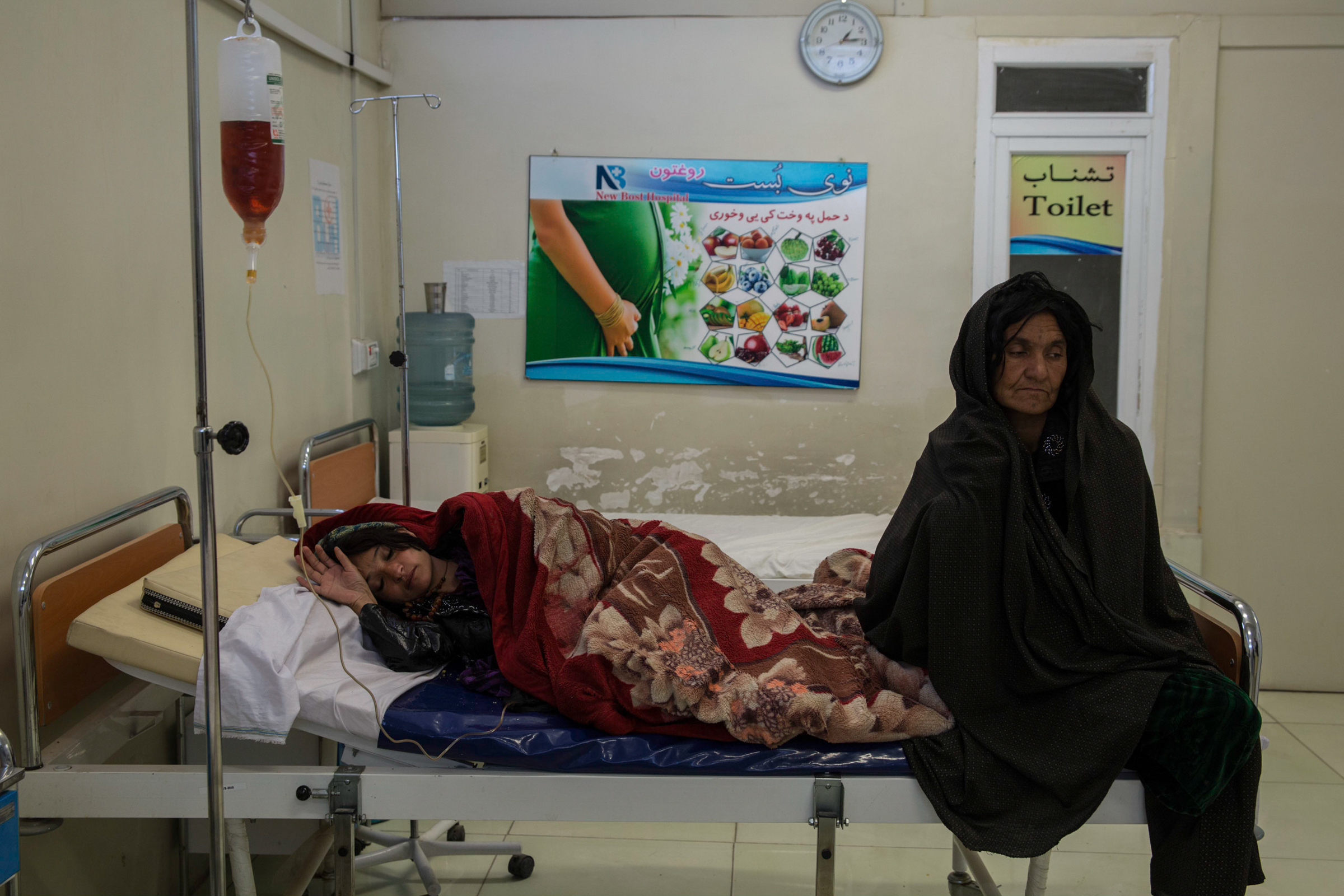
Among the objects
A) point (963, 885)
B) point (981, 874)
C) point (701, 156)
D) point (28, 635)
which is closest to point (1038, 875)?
point (981, 874)

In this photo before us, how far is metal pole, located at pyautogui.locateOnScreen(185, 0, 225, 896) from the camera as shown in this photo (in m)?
1.47

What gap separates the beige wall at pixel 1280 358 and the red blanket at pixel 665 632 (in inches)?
94.2

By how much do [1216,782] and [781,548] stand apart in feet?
5.83

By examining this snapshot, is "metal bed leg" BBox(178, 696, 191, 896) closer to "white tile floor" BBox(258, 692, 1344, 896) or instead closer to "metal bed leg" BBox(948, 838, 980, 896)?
"white tile floor" BBox(258, 692, 1344, 896)

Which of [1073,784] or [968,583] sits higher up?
[968,583]

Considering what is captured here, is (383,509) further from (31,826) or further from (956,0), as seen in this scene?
(956,0)

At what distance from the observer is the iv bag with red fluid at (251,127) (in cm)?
195

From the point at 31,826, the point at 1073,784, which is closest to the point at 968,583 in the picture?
the point at 1073,784

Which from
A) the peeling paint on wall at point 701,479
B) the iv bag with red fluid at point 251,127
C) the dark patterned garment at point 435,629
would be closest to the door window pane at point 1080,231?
the peeling paint on wall at point 701,479

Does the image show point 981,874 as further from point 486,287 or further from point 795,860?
point 486,287

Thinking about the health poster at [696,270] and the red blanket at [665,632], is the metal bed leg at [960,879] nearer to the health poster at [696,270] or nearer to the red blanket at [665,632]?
the red blanket at [665,632]

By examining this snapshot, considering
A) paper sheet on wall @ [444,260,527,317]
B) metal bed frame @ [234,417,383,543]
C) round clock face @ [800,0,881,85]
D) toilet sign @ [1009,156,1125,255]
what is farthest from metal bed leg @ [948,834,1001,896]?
round clock face @ [800,0,881,85]

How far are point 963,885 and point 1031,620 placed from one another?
3.36 feet

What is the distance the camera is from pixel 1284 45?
404 cm
